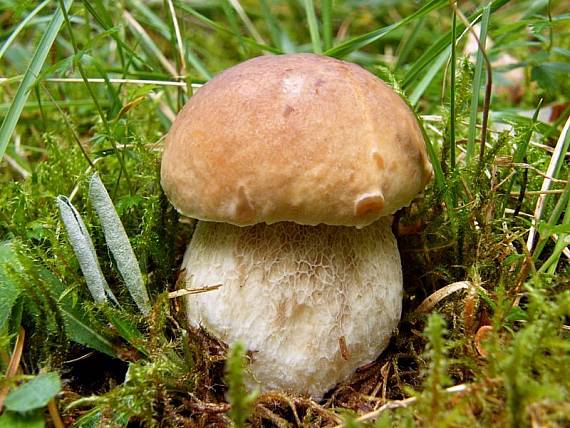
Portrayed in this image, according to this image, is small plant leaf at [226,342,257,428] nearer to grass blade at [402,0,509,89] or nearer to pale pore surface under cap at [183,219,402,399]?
pale pore surface under cap at [183,219,402,399]

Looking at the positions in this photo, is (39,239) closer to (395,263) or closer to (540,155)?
(395,263)

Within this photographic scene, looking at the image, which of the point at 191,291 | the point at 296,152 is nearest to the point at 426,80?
the point at 296,152

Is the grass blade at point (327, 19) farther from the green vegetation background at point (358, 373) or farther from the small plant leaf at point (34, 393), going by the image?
the small plant leaf at point (34, 393)

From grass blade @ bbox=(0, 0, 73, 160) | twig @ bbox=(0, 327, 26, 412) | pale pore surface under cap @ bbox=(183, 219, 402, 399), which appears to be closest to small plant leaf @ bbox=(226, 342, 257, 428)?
pale pore surface under cap @ bbox=(183, 219, 402, 399)

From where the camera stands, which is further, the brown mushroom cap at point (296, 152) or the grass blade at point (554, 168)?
the grass blade at point (554, 168)

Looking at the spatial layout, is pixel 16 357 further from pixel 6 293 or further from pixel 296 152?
pixel 296 152

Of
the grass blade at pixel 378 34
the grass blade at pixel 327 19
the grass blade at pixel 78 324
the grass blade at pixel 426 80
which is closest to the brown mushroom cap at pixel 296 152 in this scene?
the grass blade at pixel 78 324

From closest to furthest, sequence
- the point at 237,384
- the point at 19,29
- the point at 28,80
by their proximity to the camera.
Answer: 1. the point at 237,384
2. the point at 28,80
3. the point at 19,29
